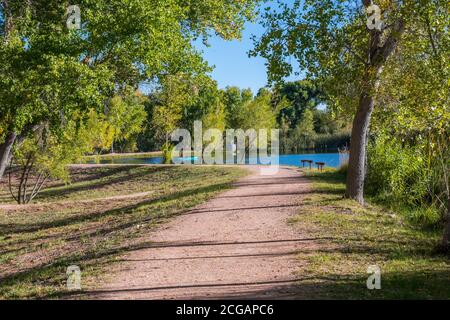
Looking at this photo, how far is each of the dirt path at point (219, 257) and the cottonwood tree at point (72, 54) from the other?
12.8ft

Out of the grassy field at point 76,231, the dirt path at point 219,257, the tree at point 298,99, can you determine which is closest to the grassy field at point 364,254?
the dirt path at point 219,257

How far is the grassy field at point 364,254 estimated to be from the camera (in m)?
6.81

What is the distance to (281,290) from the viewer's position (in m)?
6.63

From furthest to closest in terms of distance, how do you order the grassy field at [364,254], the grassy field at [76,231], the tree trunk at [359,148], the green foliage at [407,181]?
the tree trunk at [359,148], the green foliage at [407,181], the grassy field at [76,231], the grassy field at [364,254]

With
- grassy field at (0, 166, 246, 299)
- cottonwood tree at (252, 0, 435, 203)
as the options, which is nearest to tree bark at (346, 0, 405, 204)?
cottonwood tree at (252, 0, 435, 203)

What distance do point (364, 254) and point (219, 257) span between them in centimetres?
244

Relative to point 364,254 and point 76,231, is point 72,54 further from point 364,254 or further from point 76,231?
point 364,254

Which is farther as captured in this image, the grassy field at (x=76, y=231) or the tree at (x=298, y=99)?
the tree at (x=298, y=99)

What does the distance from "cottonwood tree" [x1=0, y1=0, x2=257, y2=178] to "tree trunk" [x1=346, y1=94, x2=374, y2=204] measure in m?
4.87

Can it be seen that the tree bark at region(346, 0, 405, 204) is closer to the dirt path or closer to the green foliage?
the green foliage

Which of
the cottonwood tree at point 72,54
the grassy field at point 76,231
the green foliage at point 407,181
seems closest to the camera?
the grassy field at point 76,231

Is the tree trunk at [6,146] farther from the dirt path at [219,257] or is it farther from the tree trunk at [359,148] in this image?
the tree trunk at [359,148]

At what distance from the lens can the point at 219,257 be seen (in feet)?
28.8

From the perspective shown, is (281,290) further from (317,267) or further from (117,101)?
(117,101)
